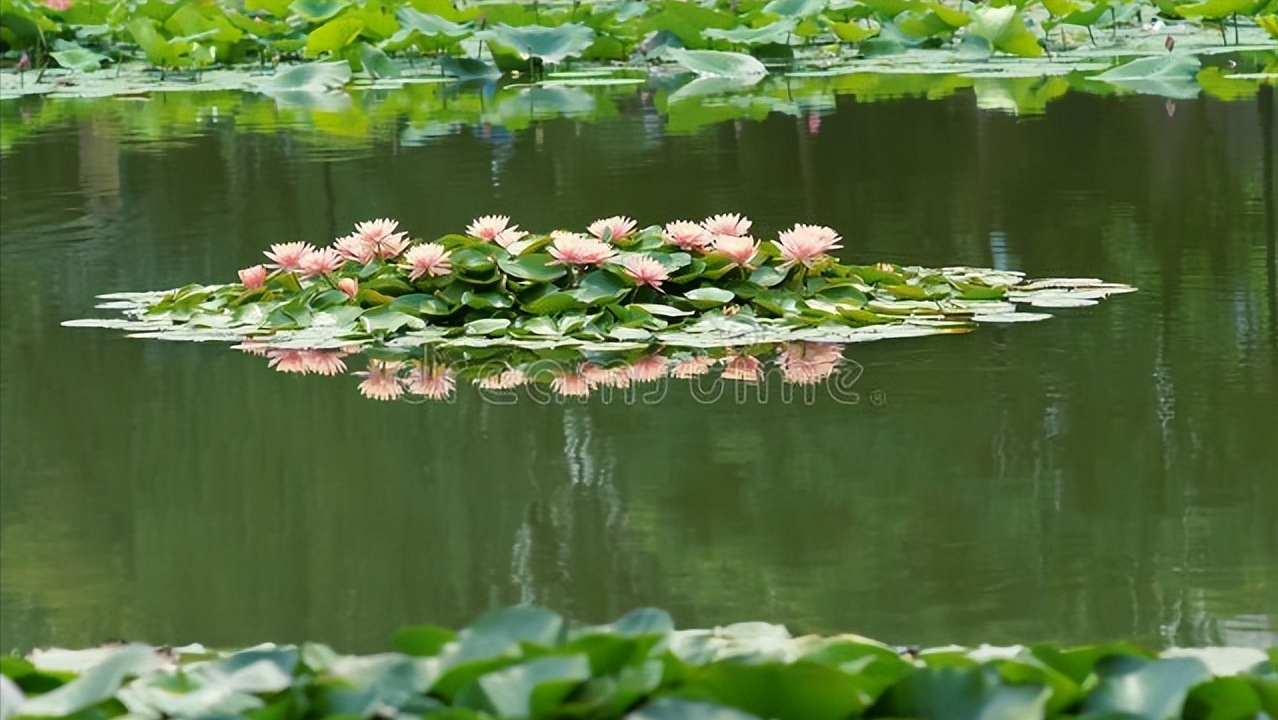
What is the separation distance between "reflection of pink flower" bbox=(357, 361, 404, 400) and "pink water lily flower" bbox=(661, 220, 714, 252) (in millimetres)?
695

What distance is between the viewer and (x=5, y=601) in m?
2.96

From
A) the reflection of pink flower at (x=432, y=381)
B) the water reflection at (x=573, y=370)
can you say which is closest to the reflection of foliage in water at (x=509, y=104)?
the water reflection at (x=573, y=370)

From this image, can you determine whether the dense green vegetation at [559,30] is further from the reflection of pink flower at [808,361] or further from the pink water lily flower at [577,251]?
the reflection of pink flower at [808,361]

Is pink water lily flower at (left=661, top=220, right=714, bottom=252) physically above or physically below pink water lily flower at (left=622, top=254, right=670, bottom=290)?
above

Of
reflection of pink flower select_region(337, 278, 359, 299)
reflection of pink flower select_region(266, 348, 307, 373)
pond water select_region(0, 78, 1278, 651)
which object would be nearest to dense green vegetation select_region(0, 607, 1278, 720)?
pond water select_region(0, 78, 1278, 651)

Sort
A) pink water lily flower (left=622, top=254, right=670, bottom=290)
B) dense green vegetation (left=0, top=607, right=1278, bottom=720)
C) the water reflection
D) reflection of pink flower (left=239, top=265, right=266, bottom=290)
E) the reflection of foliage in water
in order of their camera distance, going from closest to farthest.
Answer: dense green vegetation (left=0, top=607, right=1278, bottom=720), the water reflection, pink water lily flower (left=622, top=254, right=670, bottom=290), reflection of pink flower (left=239, top=265, right=266, bottom=290), the reflection of foliage in water

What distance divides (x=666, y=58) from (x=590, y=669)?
10793mm

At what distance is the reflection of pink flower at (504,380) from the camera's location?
4223 millimetres

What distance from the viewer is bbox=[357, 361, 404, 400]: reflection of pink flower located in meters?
4.17

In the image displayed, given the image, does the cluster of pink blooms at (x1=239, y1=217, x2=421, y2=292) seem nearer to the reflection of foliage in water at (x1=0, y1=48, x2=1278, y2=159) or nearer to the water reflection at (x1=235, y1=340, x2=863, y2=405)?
the water reflection at (x1=235, y1=340, x2=863, y2=405)

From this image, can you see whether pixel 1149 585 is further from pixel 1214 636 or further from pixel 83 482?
pixel 83 482

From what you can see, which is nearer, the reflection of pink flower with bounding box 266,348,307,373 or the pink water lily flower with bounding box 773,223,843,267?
the reflection of pink flower with bounding box 266,348,307,373

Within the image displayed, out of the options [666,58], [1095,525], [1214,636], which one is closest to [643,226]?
[1095,525]

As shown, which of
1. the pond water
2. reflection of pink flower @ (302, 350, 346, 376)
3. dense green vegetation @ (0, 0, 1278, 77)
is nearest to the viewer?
the pond water
